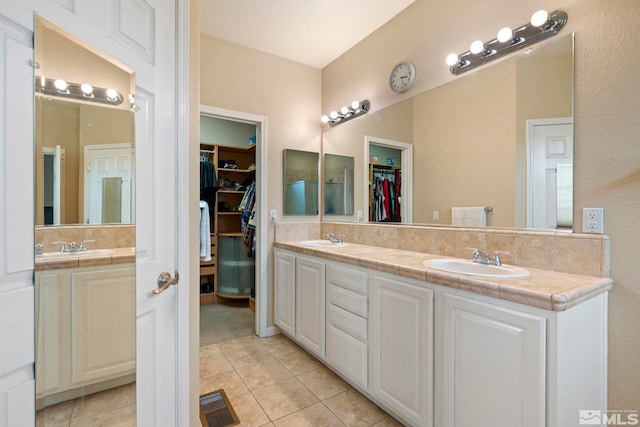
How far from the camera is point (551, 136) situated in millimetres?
1501

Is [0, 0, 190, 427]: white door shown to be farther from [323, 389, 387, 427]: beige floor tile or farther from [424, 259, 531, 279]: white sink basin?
[424, 259, 531, 279]: white sink basin

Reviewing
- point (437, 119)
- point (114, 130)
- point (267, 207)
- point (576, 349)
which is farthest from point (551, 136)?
point (267, 207)

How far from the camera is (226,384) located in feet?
6.64

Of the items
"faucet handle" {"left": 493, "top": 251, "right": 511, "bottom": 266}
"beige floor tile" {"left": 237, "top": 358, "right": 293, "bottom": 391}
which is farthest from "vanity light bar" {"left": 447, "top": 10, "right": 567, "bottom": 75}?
"beige floor tile" {"left": 237, "top": 358, "right": 293, "bottom": 391}

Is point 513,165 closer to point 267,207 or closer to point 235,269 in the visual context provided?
point 267,207

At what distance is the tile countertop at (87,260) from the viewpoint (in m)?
0.70

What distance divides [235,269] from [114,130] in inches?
119

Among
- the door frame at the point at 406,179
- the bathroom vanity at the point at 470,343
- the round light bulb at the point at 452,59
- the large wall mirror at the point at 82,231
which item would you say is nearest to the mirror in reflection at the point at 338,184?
the door frame at the point at 406,179

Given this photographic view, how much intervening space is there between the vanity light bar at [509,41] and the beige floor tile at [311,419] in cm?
230

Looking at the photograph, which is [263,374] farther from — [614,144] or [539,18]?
[539,18]

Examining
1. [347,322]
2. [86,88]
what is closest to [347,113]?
[347,322]

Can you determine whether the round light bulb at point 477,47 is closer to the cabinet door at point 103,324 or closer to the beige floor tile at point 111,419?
the cabinet door at point 103,324

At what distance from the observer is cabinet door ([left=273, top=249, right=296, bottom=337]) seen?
101 inches

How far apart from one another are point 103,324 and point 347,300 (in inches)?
53.2
